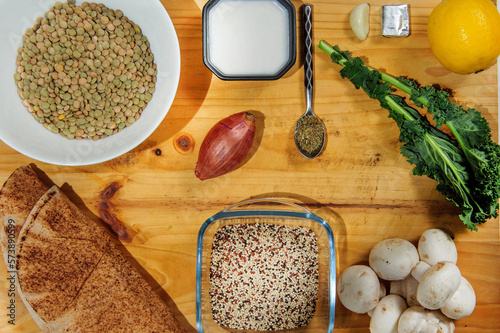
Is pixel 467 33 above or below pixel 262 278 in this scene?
above

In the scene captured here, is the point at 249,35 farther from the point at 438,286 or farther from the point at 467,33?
the point at 438,286

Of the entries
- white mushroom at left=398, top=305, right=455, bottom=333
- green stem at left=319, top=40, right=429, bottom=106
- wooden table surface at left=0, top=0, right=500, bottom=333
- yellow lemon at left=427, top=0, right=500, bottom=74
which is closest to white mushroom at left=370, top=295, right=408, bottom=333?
white mushroom at left=398, top=305, right=455, bottom=333

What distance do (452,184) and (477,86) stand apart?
0.36 metres

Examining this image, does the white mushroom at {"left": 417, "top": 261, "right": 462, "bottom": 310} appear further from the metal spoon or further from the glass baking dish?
the metal spoon

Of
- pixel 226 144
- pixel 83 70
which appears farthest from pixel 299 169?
pixel 83 70

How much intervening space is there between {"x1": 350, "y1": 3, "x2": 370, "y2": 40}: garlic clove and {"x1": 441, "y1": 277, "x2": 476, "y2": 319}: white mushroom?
83 cm

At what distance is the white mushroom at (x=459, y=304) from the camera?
1.19 m

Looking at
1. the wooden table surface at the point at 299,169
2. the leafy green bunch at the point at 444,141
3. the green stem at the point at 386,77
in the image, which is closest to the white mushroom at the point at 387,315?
the wooden table surface at the point at 299,169

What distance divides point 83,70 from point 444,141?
1.08 meters

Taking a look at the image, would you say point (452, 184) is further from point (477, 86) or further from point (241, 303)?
point (241, 303)

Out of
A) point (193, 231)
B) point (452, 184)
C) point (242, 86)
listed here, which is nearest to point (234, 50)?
point (242, 86)

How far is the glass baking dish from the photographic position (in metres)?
1.27

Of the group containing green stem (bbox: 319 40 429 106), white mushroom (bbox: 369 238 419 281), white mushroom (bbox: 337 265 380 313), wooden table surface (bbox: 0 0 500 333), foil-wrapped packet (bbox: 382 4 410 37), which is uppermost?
foil-wrapped packet (bbox: 382 4 410 37)

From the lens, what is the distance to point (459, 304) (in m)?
1.19
